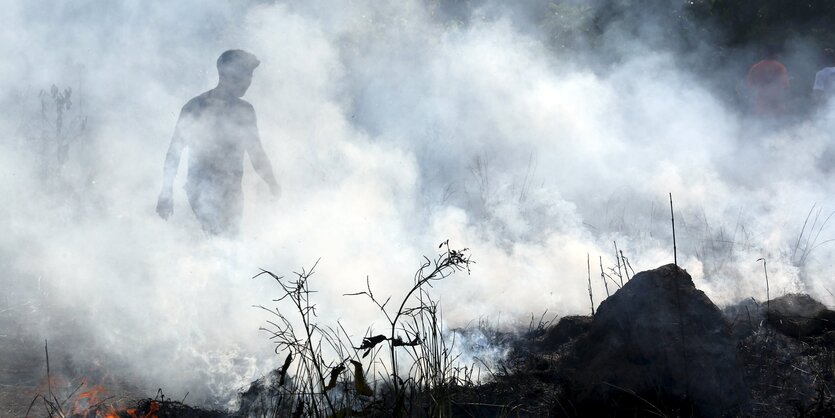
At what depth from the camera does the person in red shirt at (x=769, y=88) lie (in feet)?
29.9

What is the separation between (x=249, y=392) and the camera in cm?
388

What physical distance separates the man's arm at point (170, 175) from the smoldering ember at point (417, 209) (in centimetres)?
2

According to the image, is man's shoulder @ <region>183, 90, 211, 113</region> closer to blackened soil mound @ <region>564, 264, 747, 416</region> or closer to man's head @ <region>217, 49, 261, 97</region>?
man's head @ <region>217, 49, 261, 97</region>

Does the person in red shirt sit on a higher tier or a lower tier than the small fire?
higher

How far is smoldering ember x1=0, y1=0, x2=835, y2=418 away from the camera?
3.50m

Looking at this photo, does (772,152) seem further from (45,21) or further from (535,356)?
(45,21)

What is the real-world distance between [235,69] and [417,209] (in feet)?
9.30

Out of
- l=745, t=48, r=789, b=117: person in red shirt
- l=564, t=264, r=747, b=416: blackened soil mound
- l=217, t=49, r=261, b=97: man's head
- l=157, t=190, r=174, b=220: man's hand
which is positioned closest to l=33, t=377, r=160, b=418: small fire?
l=157, t=190, r=174, b=220: man's hand

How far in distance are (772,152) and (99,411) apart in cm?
735

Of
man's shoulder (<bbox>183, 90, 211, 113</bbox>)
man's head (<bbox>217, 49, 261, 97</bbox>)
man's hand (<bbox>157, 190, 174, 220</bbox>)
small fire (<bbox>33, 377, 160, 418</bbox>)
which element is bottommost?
small fire (<bbox>33, 377, 160, 418</bbox>)

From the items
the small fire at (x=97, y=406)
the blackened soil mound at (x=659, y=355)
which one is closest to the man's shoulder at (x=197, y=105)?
the small fire at (x=97, y=406)

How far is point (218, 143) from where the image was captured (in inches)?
242

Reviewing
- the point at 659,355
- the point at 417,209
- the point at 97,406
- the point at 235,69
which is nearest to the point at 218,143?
the point at 235,69

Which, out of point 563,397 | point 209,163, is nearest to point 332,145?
point 209,163
